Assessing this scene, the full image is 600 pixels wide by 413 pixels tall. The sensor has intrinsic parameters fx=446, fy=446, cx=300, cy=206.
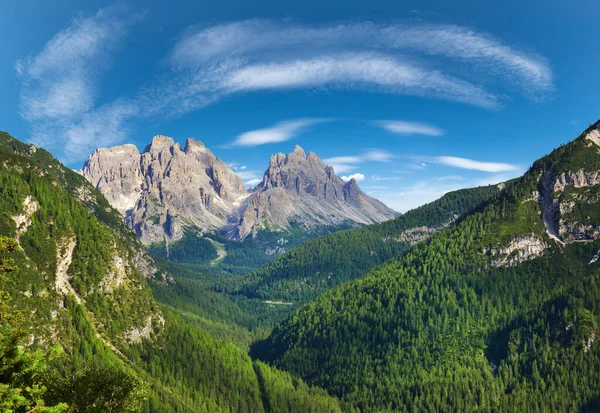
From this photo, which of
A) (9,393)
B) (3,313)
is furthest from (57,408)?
(3,313)

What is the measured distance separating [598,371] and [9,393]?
8767 inches

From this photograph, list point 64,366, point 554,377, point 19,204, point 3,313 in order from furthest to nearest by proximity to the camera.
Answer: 1. point 554,377
2. point 19,204
3. point 64,366
4. point 3,313

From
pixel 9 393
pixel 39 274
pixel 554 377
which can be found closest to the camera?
pixel 9 393

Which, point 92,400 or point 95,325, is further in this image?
point 95,325

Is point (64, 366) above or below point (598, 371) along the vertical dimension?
above

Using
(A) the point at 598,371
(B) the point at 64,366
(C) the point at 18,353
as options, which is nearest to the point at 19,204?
(B) the point at 64,366

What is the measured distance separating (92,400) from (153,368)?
13709 cm

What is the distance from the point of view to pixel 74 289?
605ft

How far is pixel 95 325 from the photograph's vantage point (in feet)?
595

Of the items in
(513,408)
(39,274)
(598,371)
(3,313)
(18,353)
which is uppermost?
(39,274)

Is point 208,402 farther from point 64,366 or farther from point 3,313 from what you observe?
point 3,313

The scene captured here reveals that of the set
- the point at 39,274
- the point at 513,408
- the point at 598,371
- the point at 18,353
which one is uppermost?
the point at 39,274

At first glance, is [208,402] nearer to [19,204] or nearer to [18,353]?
[19,204]

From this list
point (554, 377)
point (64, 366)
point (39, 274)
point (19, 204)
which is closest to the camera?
point (64, 366)
